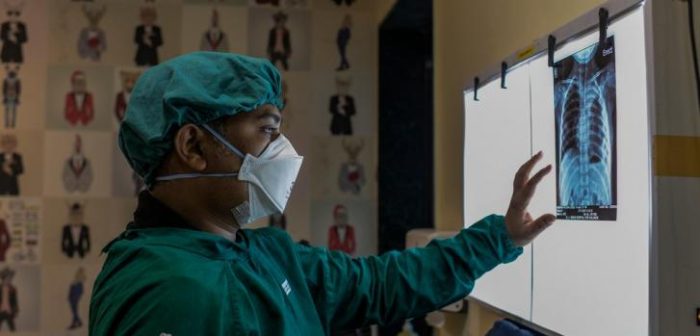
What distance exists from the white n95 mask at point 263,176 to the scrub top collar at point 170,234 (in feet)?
0.15

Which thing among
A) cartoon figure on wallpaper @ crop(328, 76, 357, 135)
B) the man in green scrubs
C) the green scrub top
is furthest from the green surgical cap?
cartoon figure on wallpaper @ crop(328, 76, 357, 135)

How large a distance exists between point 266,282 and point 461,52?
1.07 metres

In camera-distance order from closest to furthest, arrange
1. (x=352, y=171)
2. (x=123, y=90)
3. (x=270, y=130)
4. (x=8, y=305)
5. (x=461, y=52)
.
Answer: (x=270, y=130) < (x=461, y=52) < (x=8, y=305) < (x=123, y=90) < (x=352, y=171)

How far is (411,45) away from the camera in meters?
2.73

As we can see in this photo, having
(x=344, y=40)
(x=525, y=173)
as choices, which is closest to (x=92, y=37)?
(x=344, y=40)

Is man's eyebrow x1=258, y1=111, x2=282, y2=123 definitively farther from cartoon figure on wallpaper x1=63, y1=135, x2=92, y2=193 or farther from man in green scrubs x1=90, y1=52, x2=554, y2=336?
cartoon figure on wallpaper x1=63, y1=135, x2=92, y2=193

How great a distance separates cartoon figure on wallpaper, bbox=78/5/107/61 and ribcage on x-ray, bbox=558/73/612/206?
2181 mm

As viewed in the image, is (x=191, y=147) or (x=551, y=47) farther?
(x=551, y=47)

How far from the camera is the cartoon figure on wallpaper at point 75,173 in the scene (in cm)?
271

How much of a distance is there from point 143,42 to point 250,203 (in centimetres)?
203

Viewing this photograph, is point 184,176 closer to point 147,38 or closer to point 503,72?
point 503,72

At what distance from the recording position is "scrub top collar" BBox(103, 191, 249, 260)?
0.88 meters

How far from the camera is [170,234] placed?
2.93 ft

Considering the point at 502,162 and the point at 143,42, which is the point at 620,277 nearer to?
the point at 502,162
